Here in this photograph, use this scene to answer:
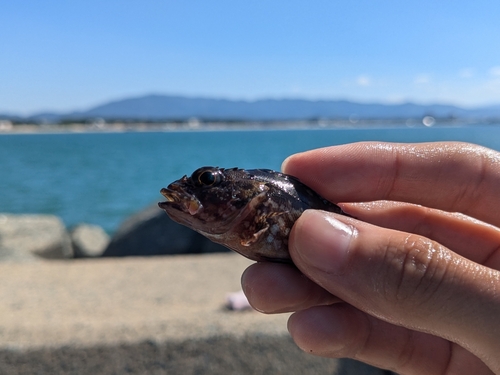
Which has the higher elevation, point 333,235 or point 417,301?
point 333,235

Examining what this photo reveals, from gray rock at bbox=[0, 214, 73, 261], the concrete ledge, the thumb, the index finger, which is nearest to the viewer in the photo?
the thumb

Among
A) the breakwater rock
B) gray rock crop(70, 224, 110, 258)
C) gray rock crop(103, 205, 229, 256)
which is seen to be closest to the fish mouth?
the breakwater rock

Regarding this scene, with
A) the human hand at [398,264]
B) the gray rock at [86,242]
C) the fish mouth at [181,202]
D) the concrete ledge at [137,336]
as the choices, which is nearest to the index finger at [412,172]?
the human hand at [398,264]

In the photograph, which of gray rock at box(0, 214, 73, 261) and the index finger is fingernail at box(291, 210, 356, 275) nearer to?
the index finger

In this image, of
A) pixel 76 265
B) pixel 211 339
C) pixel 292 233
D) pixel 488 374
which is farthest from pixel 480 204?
pixel 76 265

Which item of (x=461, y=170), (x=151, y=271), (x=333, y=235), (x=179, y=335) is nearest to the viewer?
(x=333, y=235)

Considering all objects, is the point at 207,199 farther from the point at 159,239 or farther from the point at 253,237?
the point at 159,239

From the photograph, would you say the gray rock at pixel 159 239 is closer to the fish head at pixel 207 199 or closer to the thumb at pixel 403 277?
the fish head at pixel 207 199

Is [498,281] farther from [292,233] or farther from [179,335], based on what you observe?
[179,335]
